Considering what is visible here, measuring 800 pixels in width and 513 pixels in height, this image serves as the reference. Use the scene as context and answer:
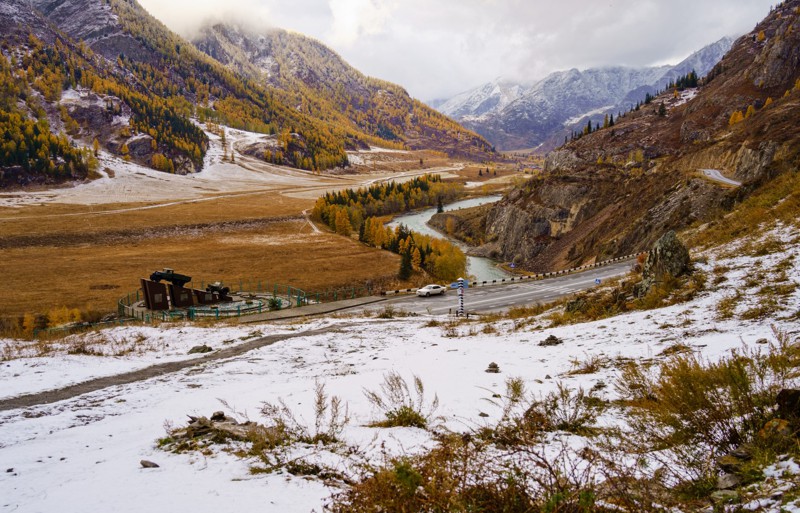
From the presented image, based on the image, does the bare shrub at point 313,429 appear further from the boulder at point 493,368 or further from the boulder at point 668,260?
the boulder at point 668,260

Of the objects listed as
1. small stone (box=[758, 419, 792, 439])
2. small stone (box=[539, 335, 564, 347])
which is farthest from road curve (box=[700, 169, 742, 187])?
small stone (box=[758, 419, 792, 439])

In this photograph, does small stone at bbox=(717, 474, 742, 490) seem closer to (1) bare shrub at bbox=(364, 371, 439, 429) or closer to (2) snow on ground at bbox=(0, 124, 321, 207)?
(1) bare shrub at bbox=(364, 371, 439, 429)

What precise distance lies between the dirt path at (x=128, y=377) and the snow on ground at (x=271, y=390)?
1.38 ft

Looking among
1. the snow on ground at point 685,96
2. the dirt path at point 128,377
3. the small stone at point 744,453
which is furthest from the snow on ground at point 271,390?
the snow on ground at point 685,96

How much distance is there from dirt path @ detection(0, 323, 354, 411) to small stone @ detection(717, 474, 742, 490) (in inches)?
405

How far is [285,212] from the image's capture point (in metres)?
105

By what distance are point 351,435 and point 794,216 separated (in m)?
14.5

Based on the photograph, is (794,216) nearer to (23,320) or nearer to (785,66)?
(23,320)

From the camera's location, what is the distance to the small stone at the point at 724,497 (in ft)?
9.43

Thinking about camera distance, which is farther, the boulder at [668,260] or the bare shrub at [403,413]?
the boulder at [668,260]

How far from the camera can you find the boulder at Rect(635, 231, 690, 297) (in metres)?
11.6

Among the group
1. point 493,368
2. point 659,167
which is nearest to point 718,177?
point 659,167

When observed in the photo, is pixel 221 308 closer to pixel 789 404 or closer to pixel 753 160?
pixel 789 404

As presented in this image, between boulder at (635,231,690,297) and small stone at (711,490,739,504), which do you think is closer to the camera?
small stone at (711,490,739,504)
